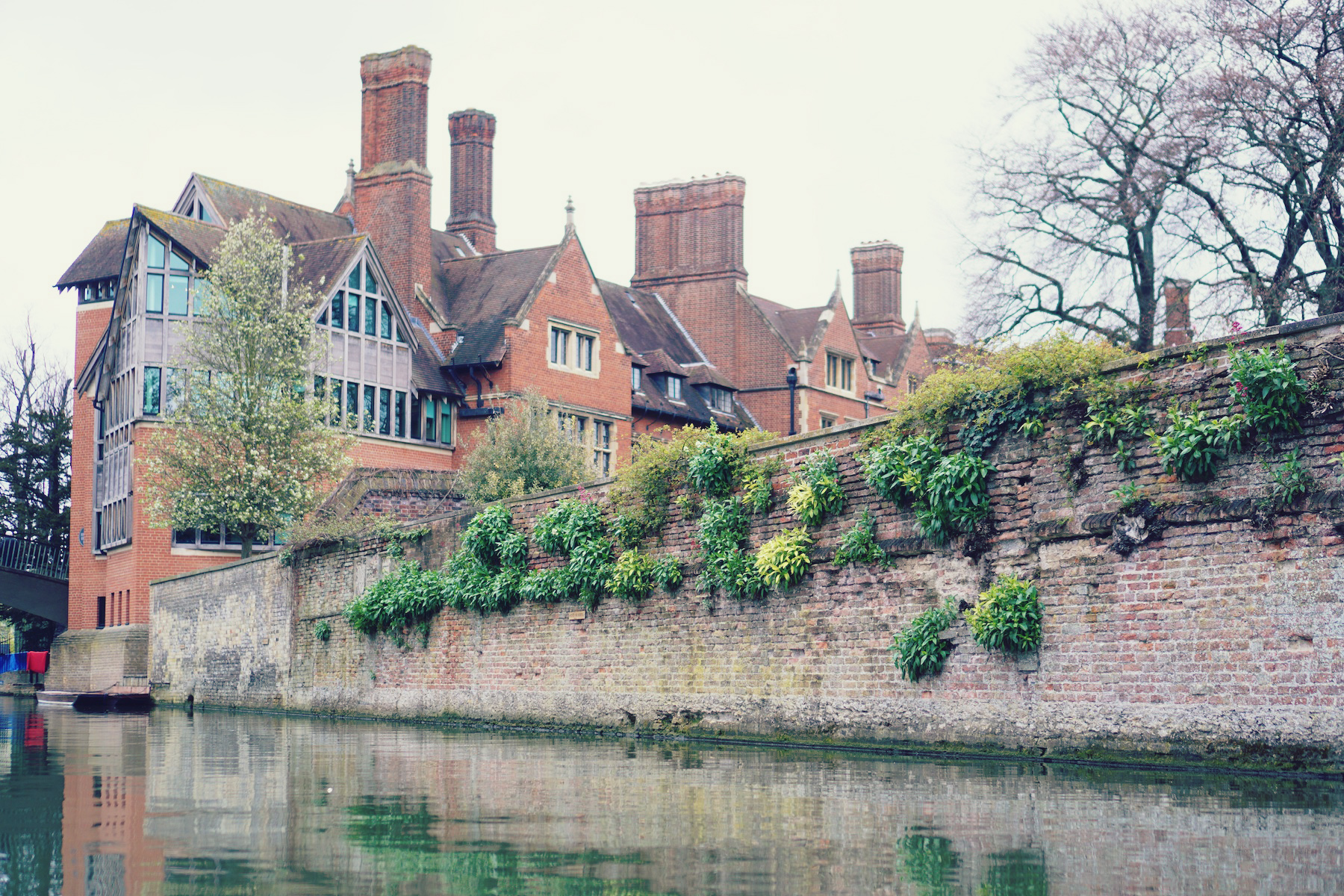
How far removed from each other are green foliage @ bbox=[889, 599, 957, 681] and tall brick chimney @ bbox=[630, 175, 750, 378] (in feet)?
127

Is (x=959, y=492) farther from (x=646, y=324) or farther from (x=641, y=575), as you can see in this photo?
(x=646, y=324)

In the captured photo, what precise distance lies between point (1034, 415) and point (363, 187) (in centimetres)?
3561

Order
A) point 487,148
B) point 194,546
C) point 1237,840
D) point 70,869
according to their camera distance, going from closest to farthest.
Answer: point 70,869, point 1237,840, point 194,546, point 487,148

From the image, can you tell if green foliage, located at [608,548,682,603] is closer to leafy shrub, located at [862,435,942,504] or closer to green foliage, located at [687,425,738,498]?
green foliage, located at [687,425,738,498]

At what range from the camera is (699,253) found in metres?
54.1

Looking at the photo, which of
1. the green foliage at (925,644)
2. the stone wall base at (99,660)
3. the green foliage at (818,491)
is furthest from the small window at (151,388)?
the green foliage at (925,644)

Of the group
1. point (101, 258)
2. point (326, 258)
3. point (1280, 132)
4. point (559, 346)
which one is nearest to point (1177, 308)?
point (1280, 132)

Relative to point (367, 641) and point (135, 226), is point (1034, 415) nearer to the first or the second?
point (367, 641)

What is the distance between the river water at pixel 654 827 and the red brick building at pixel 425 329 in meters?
25.5

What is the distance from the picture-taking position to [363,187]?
149ft

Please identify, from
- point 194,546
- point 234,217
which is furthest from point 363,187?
point 194,546

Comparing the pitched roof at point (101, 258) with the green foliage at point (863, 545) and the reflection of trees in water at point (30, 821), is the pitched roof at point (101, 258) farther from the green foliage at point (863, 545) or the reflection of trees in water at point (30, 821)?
the green foliage at point (863, 545)

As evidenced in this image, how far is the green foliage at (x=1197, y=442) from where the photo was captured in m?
11.5

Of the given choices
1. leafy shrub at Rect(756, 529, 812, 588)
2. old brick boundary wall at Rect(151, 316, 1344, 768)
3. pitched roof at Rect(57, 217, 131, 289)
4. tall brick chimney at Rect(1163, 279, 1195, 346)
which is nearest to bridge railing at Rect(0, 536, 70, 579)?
pitched roof at Rect(57, 217, 131, 289)
